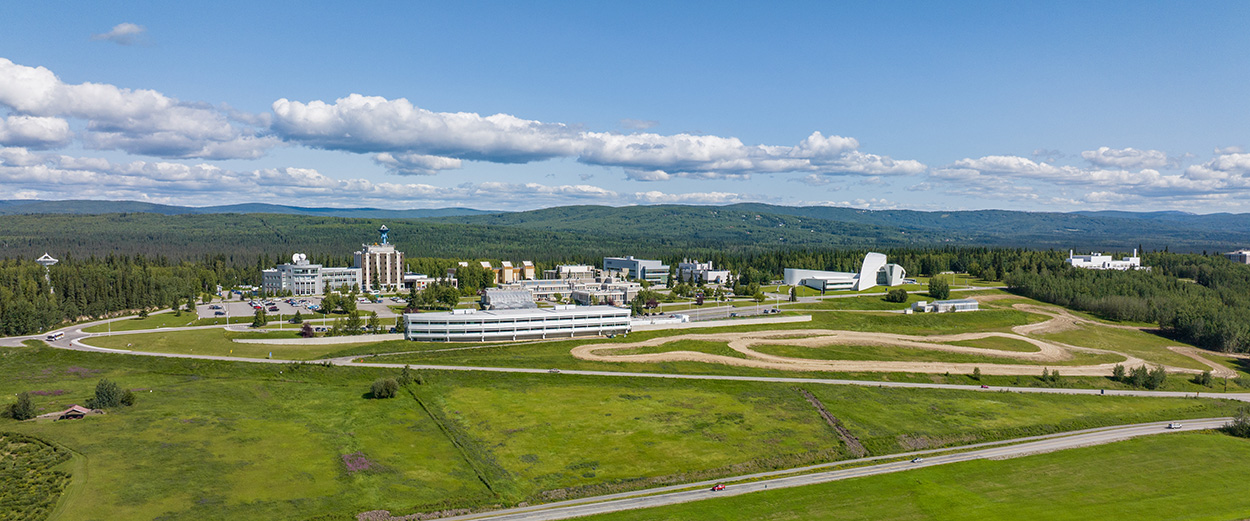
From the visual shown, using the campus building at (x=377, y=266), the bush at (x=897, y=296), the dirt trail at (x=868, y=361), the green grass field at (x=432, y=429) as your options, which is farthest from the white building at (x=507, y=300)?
the bush at (x=897, y=296)

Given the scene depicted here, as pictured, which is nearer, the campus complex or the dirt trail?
the dirt trail

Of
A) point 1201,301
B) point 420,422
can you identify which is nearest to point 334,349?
point 420,422

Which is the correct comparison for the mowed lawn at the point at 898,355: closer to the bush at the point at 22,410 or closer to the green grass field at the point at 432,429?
the green grass field at the point at 432,429

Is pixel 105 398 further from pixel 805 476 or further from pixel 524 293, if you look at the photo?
pixel 524 293

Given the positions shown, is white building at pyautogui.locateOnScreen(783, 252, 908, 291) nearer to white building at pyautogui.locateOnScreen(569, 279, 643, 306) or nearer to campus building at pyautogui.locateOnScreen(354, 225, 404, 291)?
white building at pyautogui.locateOnScreen(569, 279, 643, 306)

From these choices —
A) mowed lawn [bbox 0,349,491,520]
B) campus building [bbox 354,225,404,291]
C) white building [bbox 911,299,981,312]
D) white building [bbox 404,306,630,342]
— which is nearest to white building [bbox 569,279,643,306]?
white building [bbox 404,306,630,342]

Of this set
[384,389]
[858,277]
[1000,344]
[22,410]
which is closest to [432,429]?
[384,389]

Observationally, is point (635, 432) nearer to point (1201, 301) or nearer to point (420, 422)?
point (420, 422)
